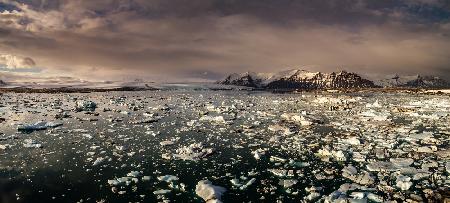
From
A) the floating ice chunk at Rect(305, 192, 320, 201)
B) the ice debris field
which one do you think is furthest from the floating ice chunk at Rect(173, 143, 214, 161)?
the floating ice chunk at Rect(305, 192, 320, 201)

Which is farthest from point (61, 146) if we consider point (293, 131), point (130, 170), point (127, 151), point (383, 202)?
point (383, 202)

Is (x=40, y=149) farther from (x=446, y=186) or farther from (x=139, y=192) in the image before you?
(x=446, y=186)

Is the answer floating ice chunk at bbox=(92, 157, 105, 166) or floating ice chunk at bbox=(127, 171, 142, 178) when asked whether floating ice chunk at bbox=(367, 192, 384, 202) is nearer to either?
floating ice chunk at bbox=(127, 171, 142, 178)

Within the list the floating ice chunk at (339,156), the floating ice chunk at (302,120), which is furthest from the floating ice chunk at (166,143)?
the floating ice chunk at (302,120)

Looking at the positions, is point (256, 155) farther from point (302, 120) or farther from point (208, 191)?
point (302, 120)

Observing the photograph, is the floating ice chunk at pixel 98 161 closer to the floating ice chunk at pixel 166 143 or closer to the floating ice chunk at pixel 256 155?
the floating ice chunk at pixel 166 143

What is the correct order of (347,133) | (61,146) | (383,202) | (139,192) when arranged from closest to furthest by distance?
(383,202)
(139,192)
(61,146)
(347,133)

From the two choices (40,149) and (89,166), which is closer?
(89,166)
